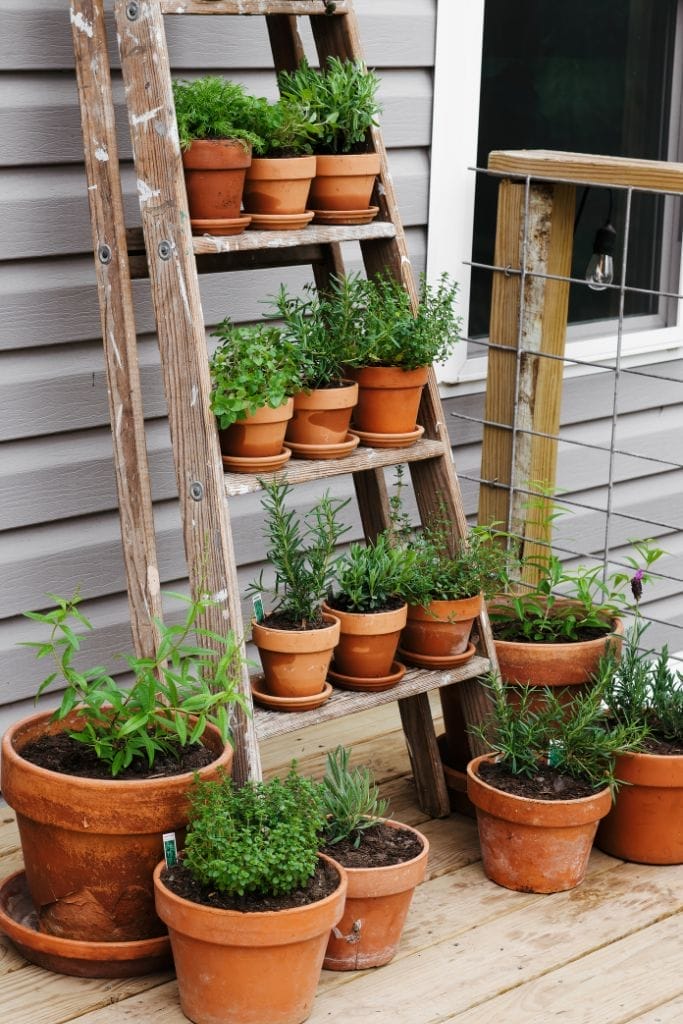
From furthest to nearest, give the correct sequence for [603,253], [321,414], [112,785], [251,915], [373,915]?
[603,253]
[321,414]
[373,915]
[112,785]
[251,915]

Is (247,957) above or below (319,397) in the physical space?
below

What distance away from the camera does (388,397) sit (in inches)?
102

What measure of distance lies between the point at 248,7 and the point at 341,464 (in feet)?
2.68

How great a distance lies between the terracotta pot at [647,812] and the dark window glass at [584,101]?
133 centimetres

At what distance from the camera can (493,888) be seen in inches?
102

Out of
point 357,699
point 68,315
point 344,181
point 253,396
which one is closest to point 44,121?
point 68,315

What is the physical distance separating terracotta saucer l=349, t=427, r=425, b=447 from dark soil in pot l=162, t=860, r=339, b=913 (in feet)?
2.71

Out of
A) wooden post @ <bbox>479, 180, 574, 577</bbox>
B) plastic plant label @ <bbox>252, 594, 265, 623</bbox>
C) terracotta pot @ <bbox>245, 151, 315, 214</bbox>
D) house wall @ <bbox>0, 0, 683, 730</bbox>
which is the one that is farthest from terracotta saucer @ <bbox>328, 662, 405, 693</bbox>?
terracotta pot @ <bbox>245, 151, 315, 214</bbox>

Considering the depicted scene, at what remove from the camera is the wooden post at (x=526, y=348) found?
10.3ft

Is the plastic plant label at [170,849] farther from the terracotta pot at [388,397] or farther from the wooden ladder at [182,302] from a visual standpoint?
the terracotta pot at [388,397]

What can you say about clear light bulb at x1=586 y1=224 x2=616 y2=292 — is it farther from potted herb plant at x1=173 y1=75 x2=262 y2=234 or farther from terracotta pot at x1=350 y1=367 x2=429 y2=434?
potted herb plant at x1=173 y1=75 x2=262 y2=234

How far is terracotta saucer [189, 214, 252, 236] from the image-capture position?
2340 millimetres

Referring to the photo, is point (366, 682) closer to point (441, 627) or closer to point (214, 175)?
point (441, 627)

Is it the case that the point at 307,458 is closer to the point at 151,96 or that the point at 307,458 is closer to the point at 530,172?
the point at 151,96
